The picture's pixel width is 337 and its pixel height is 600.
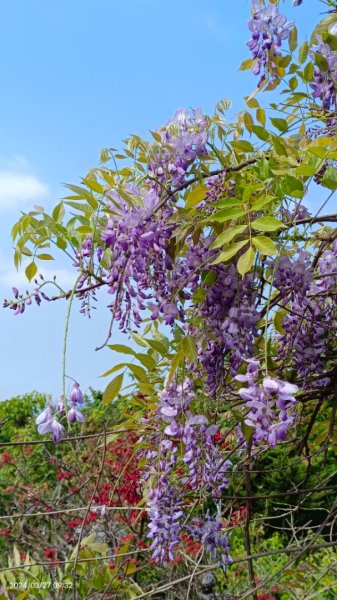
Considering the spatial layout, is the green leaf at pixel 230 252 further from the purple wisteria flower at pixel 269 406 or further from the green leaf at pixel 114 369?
the green leaf at pixel 114 369

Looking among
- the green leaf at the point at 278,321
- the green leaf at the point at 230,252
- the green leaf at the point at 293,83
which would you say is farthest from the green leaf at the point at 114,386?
the green leaf at the point at 293,83

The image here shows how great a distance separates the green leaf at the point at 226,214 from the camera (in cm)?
145

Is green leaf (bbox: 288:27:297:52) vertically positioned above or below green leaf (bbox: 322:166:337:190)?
above

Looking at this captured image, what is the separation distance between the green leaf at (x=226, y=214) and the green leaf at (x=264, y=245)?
2.2 inches

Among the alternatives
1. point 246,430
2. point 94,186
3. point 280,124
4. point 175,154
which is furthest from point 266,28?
point 246,430

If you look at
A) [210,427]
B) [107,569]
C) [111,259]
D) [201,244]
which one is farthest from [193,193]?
[107,569]

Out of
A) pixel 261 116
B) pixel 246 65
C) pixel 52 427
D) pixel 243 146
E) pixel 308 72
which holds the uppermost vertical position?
pixel 246 65

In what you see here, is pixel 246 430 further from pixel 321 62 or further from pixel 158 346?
pixel 321 62

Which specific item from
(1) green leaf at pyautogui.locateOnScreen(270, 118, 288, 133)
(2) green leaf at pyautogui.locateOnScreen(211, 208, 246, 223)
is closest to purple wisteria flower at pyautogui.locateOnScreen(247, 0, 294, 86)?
(1) green leaf at pyautogui.locateOnScreen(270, 118, 288, 133)

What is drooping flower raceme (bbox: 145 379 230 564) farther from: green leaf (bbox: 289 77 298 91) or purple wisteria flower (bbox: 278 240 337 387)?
green leaf (bbox: 289 77 298 91)

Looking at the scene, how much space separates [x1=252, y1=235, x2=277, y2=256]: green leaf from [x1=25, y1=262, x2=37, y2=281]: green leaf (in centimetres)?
69

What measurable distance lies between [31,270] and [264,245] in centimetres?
71

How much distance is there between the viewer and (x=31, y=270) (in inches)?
76.4

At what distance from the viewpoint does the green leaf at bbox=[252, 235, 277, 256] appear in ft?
4.62
